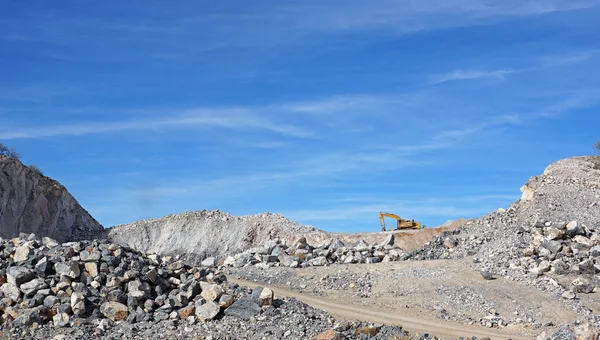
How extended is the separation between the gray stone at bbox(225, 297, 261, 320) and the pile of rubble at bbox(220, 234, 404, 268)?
8108 millimetres

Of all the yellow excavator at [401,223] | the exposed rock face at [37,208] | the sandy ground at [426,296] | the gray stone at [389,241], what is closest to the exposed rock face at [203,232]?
the exposed rock face at [37,208]

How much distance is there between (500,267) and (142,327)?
42.4 ft

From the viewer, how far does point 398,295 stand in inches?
791

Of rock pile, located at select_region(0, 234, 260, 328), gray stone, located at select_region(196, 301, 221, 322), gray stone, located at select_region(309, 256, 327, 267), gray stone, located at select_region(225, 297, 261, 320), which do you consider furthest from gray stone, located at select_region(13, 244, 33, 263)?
gray stone, located at select_region(309, 256, 327, 267)

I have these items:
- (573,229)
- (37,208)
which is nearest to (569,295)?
(573,229)

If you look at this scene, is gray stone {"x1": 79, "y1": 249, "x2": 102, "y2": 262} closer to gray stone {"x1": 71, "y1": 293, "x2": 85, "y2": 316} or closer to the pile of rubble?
gray stone {"x1": 71, "y1": 293, "x2": 85, "y2": 316}

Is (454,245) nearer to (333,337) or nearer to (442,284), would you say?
(442,284)

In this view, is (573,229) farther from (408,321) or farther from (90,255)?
(90,255)

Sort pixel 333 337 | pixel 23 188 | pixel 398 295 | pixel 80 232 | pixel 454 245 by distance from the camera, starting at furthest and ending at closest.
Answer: pixel 80 232, pixel 23 188, pixel 454 245, pixel 398 295, pixel 333 337

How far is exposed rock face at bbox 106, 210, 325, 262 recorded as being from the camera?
38.5 meters

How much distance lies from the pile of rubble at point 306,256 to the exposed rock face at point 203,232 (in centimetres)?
1144

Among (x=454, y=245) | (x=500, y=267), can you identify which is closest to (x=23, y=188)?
(x=454, y=245)

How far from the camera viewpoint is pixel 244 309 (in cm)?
1534

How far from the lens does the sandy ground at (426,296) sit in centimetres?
1788
